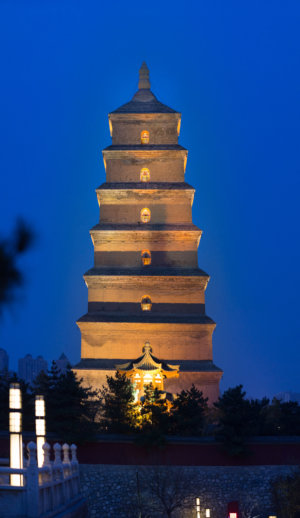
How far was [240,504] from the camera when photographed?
811 inches

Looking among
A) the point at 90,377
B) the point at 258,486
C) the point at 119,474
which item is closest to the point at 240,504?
the point at 258,486

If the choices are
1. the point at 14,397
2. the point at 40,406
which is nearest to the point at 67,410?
the point at 40,406

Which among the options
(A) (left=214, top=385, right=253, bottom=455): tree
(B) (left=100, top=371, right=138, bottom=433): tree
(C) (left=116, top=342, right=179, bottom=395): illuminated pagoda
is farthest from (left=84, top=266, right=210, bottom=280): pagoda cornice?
(A) (left=214, top=385, right=253, bottom=455): tree

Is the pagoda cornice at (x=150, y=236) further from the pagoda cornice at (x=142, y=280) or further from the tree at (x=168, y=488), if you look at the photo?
the tree at (x=168, y=488)

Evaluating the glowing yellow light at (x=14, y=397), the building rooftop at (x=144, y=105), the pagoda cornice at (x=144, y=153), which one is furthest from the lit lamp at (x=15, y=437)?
the building rooftop at (x=144, y=105)

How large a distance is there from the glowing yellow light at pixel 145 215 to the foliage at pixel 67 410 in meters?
10.1

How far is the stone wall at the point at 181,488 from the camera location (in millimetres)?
20469

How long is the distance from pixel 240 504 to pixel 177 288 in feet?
37.1

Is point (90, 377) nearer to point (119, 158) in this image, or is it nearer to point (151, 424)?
point (151, 424)

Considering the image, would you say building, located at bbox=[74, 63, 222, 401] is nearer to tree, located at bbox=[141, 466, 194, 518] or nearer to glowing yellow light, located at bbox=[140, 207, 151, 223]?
glowing yellow light, located at bbox=[140, 207, 151, 223]

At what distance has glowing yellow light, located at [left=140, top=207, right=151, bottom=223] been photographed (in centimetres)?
3134

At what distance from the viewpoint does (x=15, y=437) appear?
1119 cm

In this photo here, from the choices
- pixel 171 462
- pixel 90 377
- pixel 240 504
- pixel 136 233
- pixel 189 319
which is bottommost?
pixel 240 504

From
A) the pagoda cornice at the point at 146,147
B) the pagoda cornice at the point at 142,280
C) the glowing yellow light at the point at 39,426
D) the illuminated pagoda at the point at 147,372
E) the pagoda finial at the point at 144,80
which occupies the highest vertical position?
the pagoda finial at the point at 144,80
